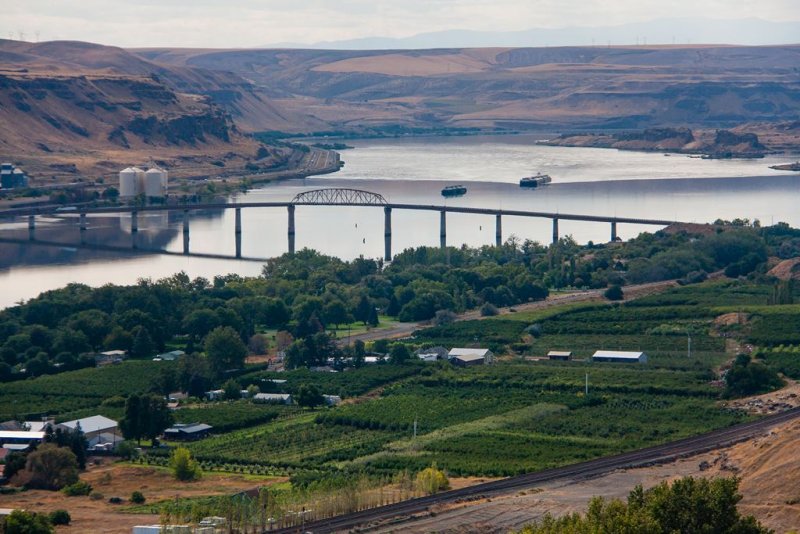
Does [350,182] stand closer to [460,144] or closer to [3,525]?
[460,144]

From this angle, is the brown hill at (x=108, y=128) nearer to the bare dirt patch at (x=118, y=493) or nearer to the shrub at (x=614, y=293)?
the shrub at (x=614, y=293)

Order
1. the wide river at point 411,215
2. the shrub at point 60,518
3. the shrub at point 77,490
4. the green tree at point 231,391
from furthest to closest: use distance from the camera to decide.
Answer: the wide river at point 411,215
the green tree at point 231,391
the shrub at point 77,490
the shrub at point 60,518

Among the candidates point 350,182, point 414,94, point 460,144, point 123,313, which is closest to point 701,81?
point 414,94

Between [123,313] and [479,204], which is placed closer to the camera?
[123,313]

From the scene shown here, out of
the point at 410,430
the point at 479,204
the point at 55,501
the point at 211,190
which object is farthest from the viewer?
the point at 211,190

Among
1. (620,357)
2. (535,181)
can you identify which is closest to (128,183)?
(535,181)

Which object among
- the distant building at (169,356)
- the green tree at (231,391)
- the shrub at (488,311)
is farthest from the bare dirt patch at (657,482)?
the shrub at (488,311)
